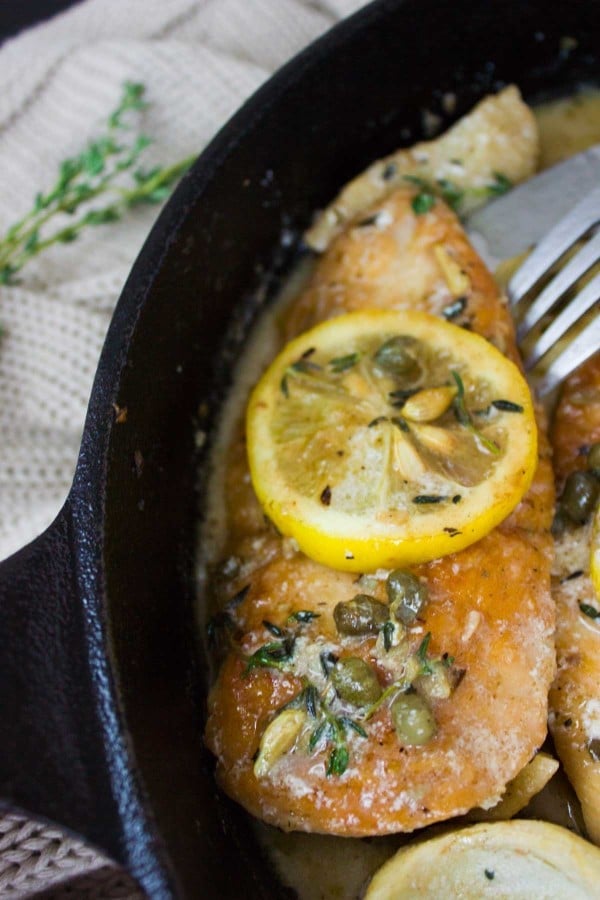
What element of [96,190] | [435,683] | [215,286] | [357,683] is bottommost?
[435,683]

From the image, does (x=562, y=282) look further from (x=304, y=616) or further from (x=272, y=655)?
(x=272, y=655)

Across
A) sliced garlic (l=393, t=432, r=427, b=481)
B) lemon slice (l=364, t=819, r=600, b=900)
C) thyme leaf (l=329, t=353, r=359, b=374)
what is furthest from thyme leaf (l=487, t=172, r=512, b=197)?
lemon slice (l=364, t=819, r=600, b=900)

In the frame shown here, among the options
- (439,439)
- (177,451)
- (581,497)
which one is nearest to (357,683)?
(439,439)

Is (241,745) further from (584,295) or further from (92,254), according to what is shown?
(92,254)

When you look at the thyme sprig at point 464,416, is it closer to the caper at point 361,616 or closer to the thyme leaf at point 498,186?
the caper at point 361,616

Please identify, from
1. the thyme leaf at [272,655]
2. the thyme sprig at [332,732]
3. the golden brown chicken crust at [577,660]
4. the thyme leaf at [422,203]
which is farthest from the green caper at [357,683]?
the thyme leaf at [422,203]
